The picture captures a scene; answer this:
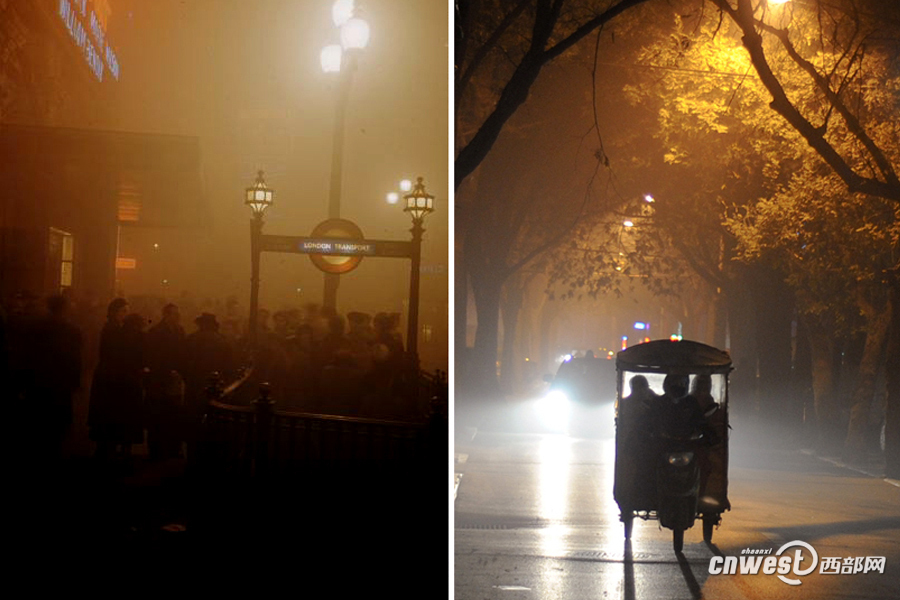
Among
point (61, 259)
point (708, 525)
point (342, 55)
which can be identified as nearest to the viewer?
point (61, 259)

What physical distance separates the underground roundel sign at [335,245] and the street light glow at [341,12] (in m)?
0.93

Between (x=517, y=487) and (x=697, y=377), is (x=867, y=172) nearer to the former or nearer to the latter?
(x=697, y=377)

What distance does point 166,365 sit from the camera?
3.97 metres

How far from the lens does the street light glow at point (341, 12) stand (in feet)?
13.9

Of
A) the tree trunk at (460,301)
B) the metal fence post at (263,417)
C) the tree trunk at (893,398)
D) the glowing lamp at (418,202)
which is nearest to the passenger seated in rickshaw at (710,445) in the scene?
the glowing lamp at (418,202)

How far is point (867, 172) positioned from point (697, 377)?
7.89 ft

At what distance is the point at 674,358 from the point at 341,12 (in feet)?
8.48

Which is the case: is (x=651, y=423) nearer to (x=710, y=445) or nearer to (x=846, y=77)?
(x=710, y=445)

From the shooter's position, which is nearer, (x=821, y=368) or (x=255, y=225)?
(x=255, y=225)

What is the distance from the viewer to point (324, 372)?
4016 millimetres

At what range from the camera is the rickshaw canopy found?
17.7 ft

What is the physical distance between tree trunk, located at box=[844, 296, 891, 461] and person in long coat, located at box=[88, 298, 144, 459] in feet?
24.4

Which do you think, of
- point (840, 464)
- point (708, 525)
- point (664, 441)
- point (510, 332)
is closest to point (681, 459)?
point (664, 441)

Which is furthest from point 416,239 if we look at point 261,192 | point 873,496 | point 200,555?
point 873,496
